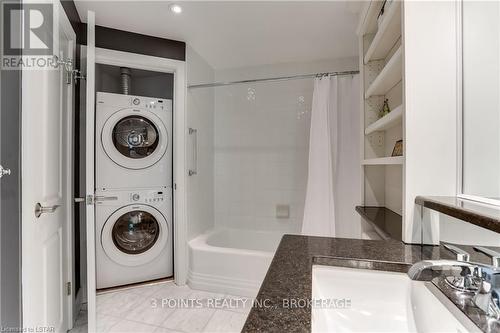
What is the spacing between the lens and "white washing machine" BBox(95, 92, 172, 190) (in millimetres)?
2332

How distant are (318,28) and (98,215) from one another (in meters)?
2.64

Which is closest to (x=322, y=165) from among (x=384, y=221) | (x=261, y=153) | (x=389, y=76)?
(x=384, y=221)

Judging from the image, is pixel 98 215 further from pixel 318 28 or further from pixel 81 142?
pixel 318 28

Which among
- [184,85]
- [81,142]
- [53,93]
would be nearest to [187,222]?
[81,142]

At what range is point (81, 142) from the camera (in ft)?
6.44

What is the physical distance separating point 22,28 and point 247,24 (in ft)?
5.05

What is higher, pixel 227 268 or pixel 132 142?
pixel 132 142

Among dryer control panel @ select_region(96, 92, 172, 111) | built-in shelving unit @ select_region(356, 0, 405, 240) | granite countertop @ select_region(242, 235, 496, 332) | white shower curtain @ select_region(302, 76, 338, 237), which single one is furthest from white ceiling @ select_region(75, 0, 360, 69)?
granite countertop @ select_region(242, 235, 496, 332)

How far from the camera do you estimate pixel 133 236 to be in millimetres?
2523

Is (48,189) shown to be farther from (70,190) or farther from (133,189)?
(133,189)

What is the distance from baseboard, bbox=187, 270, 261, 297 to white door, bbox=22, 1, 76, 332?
99 centimetres

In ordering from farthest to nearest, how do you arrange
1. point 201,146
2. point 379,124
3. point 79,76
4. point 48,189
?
1. point 201,146
2. point 79,76
3. point 379,124
4. point 48,189

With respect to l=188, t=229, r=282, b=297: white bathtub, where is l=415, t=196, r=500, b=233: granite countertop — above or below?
above

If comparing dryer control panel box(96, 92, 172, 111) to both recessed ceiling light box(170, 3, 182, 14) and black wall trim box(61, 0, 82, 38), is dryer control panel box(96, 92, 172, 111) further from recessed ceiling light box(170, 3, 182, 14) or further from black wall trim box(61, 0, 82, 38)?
recessed ceiling light box(170, 3, 182, 14)
